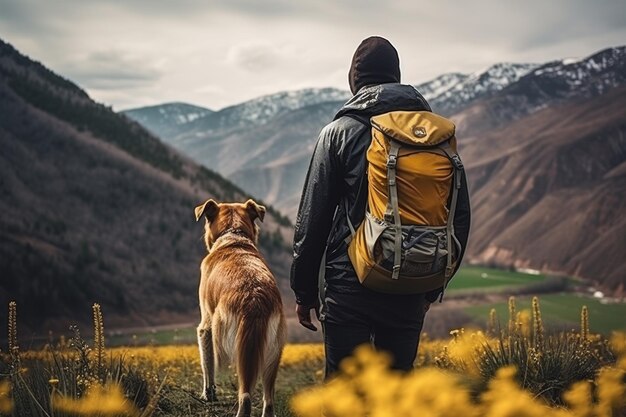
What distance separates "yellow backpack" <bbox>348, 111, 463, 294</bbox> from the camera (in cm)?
335

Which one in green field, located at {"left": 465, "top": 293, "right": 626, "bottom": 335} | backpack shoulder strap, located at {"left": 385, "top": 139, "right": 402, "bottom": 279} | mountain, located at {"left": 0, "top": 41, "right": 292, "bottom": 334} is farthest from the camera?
green field, located at {"left": 465, "top": 293, "right": 626, "bottom": 335}

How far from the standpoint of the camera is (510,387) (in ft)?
7.22

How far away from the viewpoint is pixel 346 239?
3664mm

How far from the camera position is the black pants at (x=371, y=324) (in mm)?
3615

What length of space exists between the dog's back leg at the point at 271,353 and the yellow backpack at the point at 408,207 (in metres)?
1.29

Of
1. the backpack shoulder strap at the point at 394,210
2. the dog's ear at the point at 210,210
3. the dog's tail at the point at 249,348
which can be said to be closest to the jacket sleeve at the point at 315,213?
the backpack shoulder strap at the point at 394,210

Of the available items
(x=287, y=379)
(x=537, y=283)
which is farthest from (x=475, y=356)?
(x=537, y=283)

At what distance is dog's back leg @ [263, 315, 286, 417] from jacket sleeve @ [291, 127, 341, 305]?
87cm

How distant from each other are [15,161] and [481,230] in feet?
350

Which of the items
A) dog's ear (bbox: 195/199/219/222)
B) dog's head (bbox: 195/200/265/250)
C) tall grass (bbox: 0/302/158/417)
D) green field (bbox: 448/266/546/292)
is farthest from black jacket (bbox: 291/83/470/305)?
green field (bbox: 448/266/546/292)

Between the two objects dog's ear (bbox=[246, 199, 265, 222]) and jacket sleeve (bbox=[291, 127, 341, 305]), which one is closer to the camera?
jacket sleeve (bbox=[291, 127, 341, 305])

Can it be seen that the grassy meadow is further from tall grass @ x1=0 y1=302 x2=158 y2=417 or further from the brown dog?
the brown dog

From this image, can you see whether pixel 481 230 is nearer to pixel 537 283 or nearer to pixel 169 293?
pixel 537 283

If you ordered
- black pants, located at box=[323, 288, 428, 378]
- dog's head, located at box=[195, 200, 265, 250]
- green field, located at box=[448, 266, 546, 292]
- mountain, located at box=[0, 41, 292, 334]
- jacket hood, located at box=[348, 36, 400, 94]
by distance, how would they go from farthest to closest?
1. green field, located at box=[448, 266, 546, 292]
2. mountain, located at box=[0, 41, 292, 334]
3. dog's head, located at box=[195, 200, 265, 250]
4. jacket hood, located at box=[348, 36, 400, 94]
5. black pants, located at box=[323, 288, 428, 378]
